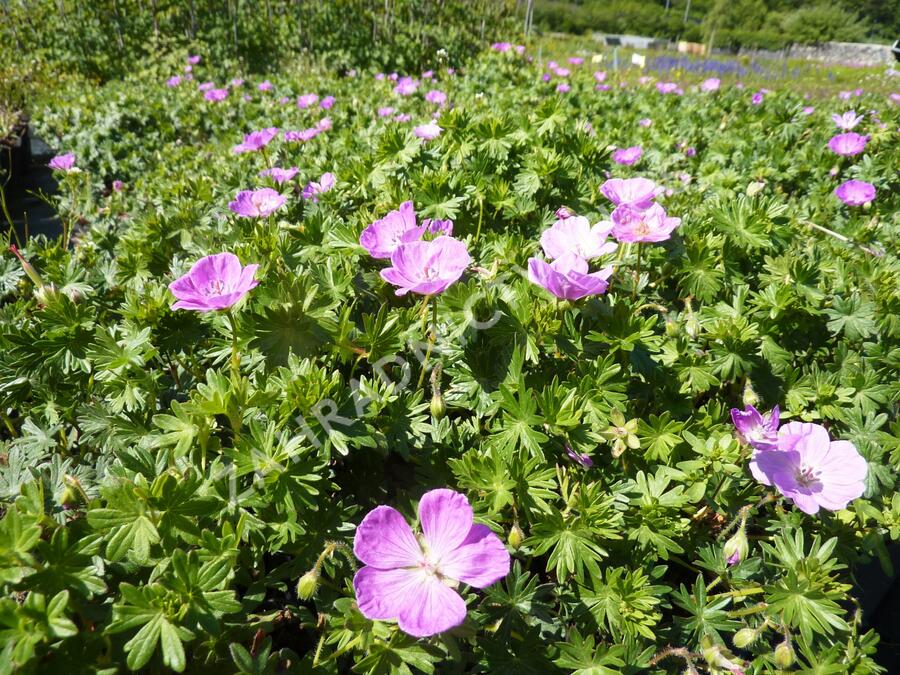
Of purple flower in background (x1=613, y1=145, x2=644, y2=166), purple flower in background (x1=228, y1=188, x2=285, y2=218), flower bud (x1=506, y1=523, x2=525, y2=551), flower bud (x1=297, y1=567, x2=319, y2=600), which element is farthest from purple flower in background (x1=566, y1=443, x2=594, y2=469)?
purple flower in background (x1=613, y1=145, x2=644, y2=166)

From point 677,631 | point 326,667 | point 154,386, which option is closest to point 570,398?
point 677,631

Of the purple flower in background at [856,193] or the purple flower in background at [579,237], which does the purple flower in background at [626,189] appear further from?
the purple flower in background at [856,193]

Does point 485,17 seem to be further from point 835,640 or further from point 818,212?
point 835,640

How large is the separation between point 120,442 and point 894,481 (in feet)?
6.91

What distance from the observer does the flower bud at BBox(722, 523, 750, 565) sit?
1308mm

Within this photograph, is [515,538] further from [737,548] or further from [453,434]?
[737,548]

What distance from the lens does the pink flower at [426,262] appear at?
1249 millimetres

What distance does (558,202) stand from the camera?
2.04m

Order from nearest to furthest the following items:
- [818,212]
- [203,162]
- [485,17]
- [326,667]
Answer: [326,667], [818,212], [203,162], [485,17]

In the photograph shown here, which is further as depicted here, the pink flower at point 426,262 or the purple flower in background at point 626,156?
the purple flower in background at point 626,156

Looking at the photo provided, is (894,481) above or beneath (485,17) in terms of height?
beneath

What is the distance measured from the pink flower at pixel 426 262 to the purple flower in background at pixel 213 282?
0.32 meters

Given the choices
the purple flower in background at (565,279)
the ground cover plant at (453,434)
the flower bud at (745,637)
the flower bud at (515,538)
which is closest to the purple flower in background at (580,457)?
the ground cover plant at (453,434)

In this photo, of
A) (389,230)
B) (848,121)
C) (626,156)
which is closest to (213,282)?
(389,230)
